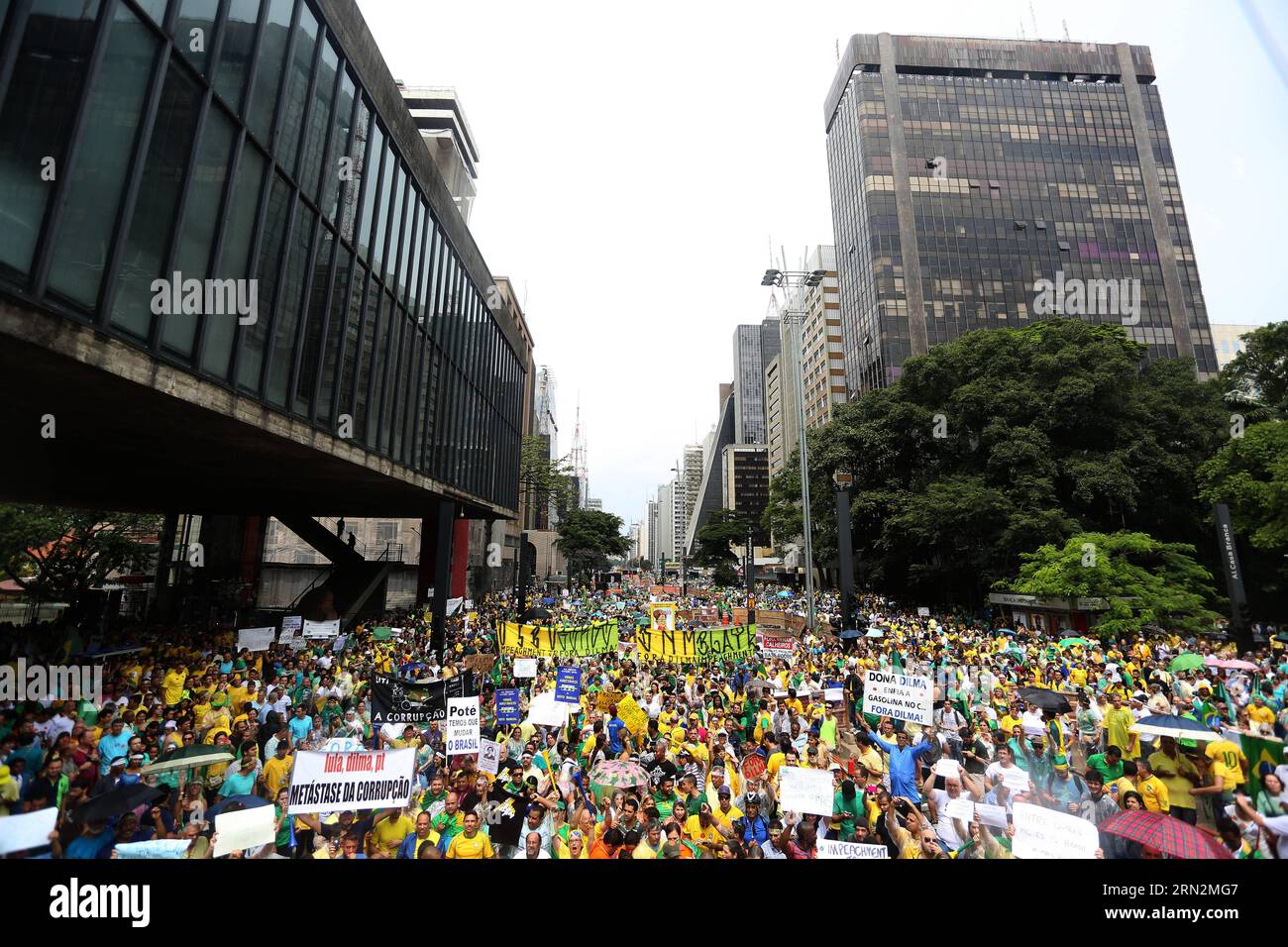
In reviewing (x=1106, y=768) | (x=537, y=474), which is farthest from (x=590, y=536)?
(x=1106, y=768)

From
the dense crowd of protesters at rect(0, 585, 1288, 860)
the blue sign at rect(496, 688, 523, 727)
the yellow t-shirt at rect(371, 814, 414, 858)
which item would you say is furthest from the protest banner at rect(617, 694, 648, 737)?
the yellow t-shirt at rect(371, 814, 414, 858)

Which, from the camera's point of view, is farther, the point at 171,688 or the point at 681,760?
the point at 171,688

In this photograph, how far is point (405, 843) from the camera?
19.1ft

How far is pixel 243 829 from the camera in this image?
5.07 m

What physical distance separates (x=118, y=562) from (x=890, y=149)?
8551 centimetres

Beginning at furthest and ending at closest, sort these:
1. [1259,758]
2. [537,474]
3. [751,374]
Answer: [751,374], [537,474], [1259,758]

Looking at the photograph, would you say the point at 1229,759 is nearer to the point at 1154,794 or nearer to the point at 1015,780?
the point at 1154,794

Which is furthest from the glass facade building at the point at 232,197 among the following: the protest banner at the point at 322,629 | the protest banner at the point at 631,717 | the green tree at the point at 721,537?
the green tree at the point at 721,537

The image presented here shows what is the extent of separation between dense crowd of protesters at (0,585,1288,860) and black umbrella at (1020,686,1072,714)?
50mm

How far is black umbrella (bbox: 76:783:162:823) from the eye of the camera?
16.9ft

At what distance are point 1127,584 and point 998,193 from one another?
2583 inches
